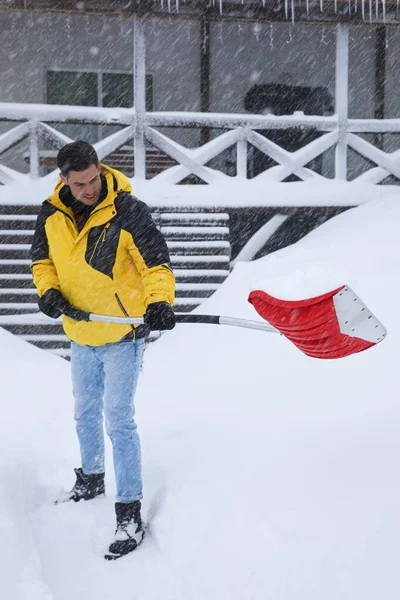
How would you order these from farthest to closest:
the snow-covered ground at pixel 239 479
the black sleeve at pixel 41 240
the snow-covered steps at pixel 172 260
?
the snow-covered steps at pixel 172 260 → the black sleeve at pixel 41 240 → the snow-covered ground at pixel 239 479

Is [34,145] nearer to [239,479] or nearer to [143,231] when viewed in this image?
[143,231]

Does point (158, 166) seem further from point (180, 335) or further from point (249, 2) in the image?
point (180, 335)

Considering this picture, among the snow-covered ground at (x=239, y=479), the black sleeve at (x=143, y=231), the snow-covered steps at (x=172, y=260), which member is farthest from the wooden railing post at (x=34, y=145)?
the black sleeve at (x=143, y=231)

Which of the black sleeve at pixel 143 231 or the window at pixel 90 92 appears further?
the window at pixel 90 92

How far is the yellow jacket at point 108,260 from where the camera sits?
320 centimetres

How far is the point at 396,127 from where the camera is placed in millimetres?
9516

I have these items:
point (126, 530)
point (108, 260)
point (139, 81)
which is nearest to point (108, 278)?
point (108, 260)

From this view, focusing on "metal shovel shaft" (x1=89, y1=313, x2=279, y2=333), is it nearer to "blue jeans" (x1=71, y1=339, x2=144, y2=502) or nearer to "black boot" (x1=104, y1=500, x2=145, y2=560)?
"blue jeans" (x1=71, y1=339, x2=144, y2=502)

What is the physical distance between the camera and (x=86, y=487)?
12.6 feet

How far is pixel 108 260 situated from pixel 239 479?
1.29m

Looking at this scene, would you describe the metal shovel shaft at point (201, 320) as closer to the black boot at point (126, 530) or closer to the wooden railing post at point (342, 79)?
the black boot at point (126, 530)

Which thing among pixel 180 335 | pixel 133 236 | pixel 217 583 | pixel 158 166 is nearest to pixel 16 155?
pixel 158 166

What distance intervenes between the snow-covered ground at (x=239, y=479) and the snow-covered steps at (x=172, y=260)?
2.27 m

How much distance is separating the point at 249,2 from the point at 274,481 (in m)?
7.06
